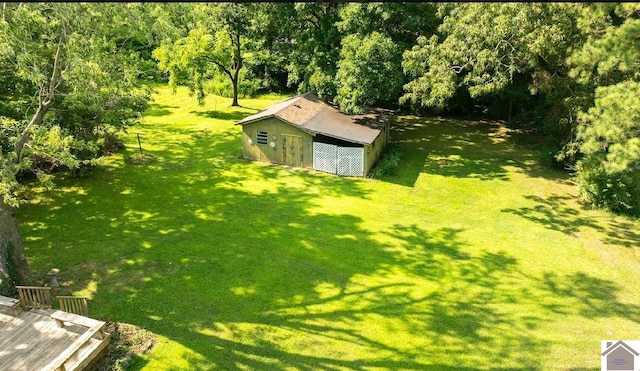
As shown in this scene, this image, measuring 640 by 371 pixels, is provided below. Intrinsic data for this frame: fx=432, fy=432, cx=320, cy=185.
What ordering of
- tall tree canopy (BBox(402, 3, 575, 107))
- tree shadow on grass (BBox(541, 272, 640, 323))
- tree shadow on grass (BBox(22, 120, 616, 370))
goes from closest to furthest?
tree shadow on grass (BBox(22, 120, 616, 370)), tree shadow on grass (BBox(541, 272, 640, 323)), tall tree canopy (BBox(402, 3, 575, 107))

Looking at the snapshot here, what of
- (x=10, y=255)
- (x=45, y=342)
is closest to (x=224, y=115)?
(x=10, y=255)

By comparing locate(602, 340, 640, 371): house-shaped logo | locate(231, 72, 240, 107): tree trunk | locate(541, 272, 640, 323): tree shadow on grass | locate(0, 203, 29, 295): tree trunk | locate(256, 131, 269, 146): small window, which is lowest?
locate(602, 340, 640, 371): house-shaped logo

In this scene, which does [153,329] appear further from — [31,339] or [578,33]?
[578,33]

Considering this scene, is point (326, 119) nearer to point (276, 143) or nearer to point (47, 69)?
point (276, 143)

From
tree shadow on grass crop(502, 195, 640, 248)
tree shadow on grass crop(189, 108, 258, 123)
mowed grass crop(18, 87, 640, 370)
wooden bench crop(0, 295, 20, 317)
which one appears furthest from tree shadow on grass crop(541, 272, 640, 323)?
tree shadow on grass crop(189, 108, 258, 123)

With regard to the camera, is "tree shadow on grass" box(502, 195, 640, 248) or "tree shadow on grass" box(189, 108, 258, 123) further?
"tree shadow on grass" box(189, 108, 258, 123)

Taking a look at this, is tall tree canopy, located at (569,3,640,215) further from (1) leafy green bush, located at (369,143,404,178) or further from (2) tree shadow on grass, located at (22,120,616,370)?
(1) leafy green bush, located at (369,143,404,178)

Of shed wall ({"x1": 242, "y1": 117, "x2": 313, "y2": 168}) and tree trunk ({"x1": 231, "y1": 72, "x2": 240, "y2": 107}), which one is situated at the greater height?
tree trunk ({"x1": 231, "y1": 72, "x2": 240, "y2": 107})
